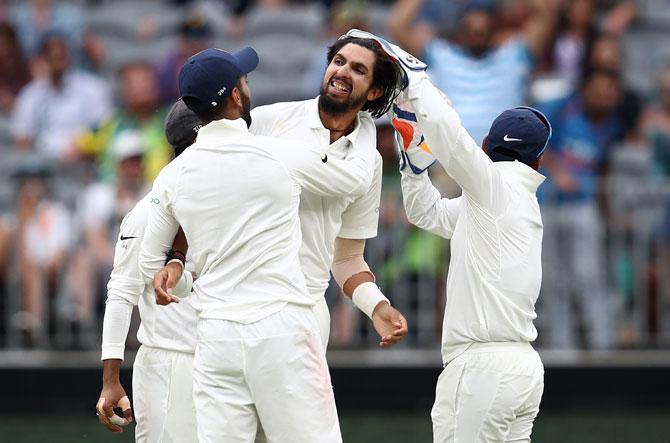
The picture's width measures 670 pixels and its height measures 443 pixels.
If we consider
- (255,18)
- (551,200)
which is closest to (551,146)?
(551,200)

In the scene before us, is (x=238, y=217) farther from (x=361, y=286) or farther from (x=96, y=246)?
(x=96, y=246)

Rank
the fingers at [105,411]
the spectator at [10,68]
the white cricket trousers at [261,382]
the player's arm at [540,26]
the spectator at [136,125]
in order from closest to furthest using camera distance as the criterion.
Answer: the white cricket trousers at [261,382] < the fingers at [105,411] < the spectator at [136,125] < the player's arm at [540,26] < the spectator at [10,68]

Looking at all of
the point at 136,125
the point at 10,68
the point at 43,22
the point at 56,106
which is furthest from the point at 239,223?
the point at 43,22

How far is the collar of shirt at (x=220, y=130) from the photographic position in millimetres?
5078

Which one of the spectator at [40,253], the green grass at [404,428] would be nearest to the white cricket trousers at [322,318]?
the green grass at [404,428]

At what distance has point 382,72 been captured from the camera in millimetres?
5754

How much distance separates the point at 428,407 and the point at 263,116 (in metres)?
5.12

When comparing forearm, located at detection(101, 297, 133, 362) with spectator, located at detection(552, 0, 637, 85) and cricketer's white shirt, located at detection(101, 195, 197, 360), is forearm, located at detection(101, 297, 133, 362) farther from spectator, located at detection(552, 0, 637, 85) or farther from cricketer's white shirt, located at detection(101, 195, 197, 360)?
spectator, located at detection(552, 0, 637, 85)

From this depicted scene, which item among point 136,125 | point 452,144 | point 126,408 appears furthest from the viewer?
point 136,125

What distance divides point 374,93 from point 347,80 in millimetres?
162

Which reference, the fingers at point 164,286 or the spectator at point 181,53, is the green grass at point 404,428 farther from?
the fingers at point 164,286

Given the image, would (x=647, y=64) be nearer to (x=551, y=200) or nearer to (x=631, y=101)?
(x=631, y=101)

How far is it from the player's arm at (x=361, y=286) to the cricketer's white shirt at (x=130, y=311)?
68 centimetres

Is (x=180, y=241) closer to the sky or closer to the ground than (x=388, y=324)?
closer to the sky
